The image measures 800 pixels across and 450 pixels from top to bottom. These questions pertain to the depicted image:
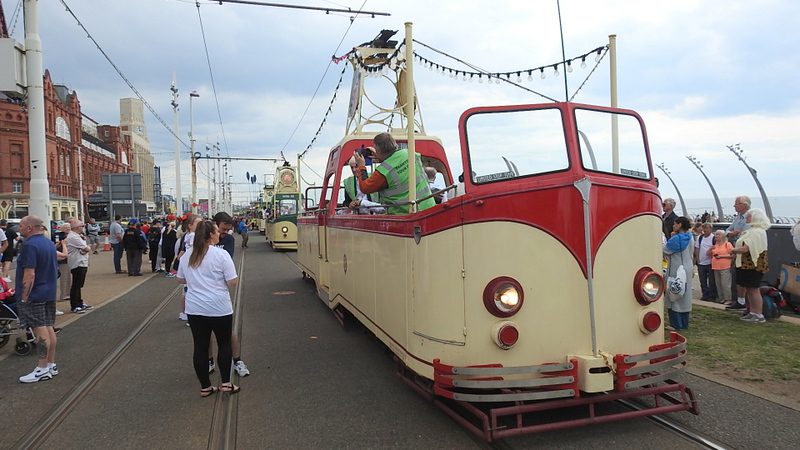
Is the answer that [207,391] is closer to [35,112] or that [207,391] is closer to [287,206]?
[35,112]

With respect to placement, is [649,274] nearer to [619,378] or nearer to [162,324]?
[619,378]

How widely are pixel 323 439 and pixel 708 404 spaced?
10.6ft

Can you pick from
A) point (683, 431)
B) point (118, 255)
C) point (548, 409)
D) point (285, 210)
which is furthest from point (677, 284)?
point (285, 210)

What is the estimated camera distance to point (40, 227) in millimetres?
6121

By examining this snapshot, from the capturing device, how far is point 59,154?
201 ft

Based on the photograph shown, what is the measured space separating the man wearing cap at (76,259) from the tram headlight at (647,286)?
898 centimetres

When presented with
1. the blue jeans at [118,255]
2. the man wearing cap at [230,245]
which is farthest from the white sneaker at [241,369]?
the blue jeans at [118,255]

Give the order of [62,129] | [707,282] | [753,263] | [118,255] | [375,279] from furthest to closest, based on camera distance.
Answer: [62,129] < [118,255] < [707,282] < [753,263] < [375,279]

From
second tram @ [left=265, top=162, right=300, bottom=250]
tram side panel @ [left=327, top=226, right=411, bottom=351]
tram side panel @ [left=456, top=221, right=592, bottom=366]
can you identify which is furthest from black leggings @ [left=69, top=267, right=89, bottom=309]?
second tram @ [left=265, top=162, right=300, bottom=250]

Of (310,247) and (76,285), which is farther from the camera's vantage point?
(310,247)

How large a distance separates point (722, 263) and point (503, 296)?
653 cm

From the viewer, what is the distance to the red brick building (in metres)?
49.8

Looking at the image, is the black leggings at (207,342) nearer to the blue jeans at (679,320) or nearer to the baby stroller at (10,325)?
the baby stroller at (10,325)

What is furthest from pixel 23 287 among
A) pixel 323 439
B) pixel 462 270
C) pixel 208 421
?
pixel 462 270
